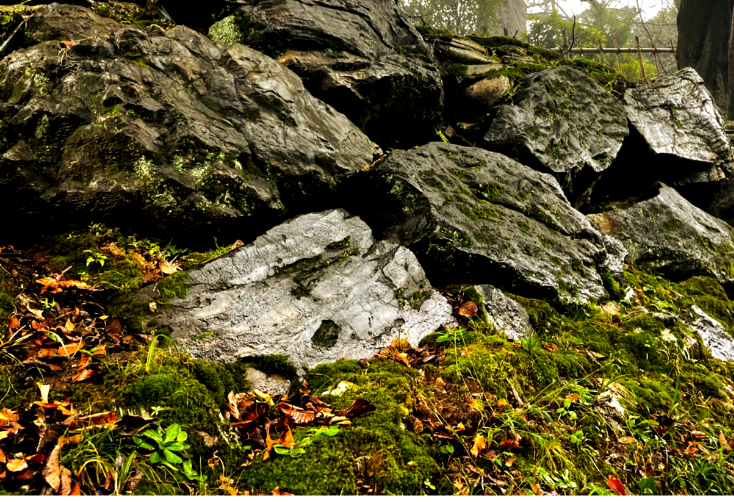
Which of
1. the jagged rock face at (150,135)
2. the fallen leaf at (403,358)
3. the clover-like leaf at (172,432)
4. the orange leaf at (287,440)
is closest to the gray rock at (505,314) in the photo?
the fallen leaf at (403,358)

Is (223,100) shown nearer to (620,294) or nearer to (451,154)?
(451,154)

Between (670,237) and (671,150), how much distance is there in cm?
229

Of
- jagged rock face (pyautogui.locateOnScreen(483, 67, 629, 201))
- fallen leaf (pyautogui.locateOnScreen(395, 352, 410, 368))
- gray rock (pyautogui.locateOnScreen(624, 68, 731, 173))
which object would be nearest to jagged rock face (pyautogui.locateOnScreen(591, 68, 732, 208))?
gray rock (pyautogui.locateOnScreen(624, 68, 731, 173))

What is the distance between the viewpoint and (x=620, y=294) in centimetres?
556

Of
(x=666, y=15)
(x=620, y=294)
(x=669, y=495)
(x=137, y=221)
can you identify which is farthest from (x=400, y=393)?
(x=666, y=15)

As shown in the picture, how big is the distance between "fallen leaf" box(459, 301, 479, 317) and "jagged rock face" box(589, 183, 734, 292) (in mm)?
3673

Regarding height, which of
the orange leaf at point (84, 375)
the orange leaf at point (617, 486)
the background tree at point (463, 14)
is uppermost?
the background tree at point (463, 14)

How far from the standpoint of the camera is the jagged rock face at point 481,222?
492 centimetres

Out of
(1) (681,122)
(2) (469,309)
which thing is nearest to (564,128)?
(1) (681,122)

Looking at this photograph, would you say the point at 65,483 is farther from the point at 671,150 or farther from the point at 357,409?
the point at 671,150

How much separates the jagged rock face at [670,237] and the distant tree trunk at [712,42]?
847 centimetres

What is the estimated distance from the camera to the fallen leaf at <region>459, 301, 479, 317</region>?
14.1 feet

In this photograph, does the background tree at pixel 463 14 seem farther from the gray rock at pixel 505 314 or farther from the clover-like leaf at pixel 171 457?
the clover-like leaf at pixel 171 457

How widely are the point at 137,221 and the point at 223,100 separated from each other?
179cm
